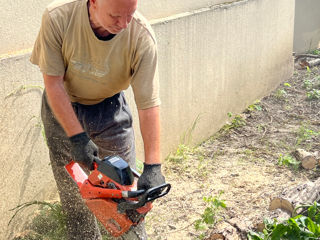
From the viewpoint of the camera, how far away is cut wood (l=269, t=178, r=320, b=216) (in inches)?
139

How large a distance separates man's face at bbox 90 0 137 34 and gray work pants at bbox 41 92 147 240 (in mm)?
781

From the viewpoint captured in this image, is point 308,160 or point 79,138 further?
point 308,160

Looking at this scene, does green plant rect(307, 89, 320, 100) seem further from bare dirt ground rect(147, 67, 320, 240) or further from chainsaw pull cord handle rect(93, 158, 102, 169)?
chainsaw pull cord handle rect(93, 158, 102, 169)

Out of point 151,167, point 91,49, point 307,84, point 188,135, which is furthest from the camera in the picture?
point 307,84

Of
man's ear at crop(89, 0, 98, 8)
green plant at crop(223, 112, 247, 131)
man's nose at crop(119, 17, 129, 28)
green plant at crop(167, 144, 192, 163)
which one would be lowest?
green plant at crop(223, 112, 247, 131)

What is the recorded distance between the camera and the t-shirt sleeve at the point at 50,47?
262 centimetres

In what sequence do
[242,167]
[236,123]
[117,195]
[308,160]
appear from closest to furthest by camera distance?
[117,195]
[308,160]
[242,167]
[236,123]

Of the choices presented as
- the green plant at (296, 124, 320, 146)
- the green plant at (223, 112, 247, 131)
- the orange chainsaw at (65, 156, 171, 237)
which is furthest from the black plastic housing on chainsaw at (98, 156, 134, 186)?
the green plant at (223, 112, 247, 131)

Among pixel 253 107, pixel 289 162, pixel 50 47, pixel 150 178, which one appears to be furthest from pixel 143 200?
pixel 253 107

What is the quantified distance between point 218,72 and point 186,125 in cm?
81

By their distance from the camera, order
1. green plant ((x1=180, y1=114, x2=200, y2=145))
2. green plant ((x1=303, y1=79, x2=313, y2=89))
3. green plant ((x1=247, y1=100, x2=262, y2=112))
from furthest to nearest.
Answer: green plant ((x1=303, y1=79, x2=313, y2=89)) < green plant ((x1=247, y1=100, x2=262, y2=112)) < green plant ((x1=180, y1=114, x2=200, y2=145))

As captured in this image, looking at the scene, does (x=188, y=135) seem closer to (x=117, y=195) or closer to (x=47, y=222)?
(x=47, y=222)

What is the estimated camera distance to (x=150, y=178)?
99.8 inches

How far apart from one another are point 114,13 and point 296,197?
2.07m
